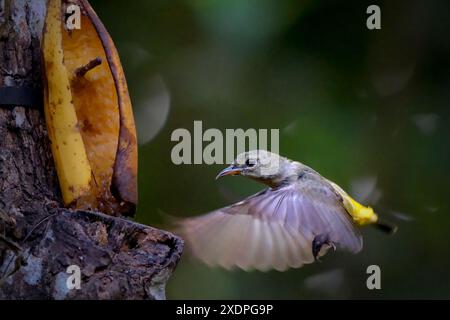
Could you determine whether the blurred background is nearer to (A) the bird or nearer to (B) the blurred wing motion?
(A) the bird

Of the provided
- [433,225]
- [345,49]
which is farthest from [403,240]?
[345,49]

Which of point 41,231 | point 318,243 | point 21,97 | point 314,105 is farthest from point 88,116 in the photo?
point 314,105

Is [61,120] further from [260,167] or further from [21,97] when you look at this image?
[260,167]

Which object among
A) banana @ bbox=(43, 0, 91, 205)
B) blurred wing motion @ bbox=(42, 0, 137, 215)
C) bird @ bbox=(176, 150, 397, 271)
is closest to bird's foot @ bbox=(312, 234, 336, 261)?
bird @ bbox=(176, 150, 397, 271)
